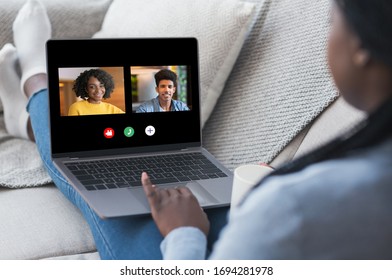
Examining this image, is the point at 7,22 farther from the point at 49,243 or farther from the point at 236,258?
the point at 236,258

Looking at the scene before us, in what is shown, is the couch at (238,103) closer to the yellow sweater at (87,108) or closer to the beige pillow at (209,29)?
the beige pillow at (209,29)

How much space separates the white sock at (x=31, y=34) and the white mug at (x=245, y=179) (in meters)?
0.83

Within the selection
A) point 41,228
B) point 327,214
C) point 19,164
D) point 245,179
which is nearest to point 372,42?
point 327,214

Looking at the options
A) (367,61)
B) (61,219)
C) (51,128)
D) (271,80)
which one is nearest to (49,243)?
(61,219)

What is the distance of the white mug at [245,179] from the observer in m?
0.84

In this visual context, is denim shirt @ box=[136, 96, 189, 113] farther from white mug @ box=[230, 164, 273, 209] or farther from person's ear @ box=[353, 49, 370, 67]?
person's ear @ box=[353, 49, 370, 67]

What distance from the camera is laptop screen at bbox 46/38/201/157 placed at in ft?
3.66

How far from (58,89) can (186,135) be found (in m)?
0.25

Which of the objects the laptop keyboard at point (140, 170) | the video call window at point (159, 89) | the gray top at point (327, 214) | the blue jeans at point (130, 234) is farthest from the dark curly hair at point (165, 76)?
the gray top at point (327, 214)

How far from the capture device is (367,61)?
1.53ft

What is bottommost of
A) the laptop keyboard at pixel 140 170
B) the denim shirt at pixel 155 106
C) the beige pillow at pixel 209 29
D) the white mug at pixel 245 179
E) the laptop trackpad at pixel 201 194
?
the laptop trackpad at pixel 201 194

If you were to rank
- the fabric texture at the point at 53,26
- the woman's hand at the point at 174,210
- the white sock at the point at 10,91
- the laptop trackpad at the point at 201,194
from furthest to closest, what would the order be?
the white sock at the point at 10,91, the fabric texture at the point at 53,26, the laptop trackpad at the point at 201,194, the woman's hand at the point at 174,210

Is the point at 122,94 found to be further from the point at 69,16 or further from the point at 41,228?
the point at 69,16
